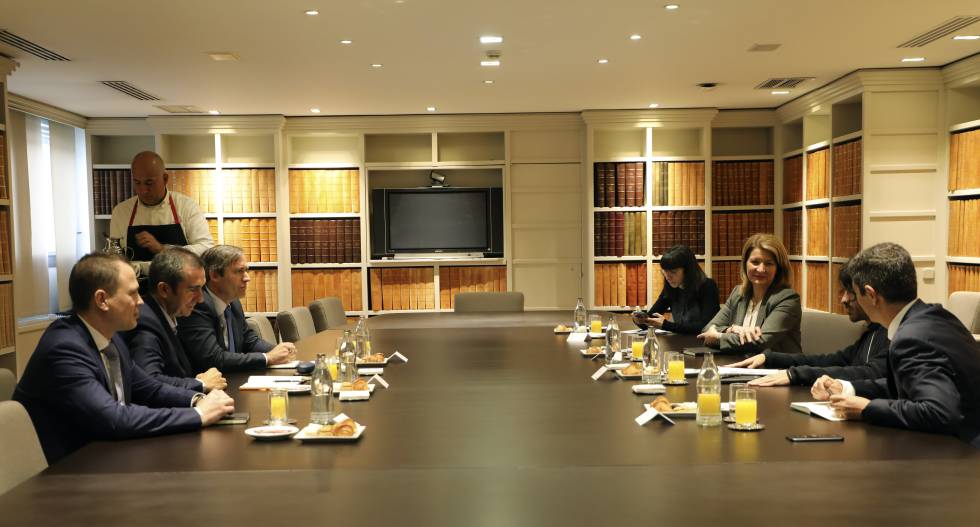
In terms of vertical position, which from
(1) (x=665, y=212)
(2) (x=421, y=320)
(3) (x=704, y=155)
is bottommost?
(2) (x=421, y=320)

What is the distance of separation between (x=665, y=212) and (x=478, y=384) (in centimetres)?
573

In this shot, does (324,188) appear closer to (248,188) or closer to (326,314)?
(248,188)

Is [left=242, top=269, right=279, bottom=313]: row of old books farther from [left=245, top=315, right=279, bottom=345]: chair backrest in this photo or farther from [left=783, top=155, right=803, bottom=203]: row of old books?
[left=783, top=155, right=803, bottom=203]: row of old books

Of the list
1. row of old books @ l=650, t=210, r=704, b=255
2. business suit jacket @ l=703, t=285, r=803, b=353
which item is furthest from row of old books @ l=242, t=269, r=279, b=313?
business suit jacket @ l=703, t=285, r=803, b=353

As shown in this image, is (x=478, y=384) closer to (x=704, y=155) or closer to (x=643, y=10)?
(x=643, y=10)

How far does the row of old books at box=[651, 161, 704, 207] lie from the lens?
8281mm

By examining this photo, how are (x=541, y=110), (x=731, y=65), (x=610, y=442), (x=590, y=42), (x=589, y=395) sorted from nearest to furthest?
(x=610, y=442) → (x=589, y=395) → (x=590, y=42) → (x=731, y=65) → (x=541, y=110)

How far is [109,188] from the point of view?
830 centimetres

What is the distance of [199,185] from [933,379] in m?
7.37

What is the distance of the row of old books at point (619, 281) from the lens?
8391mm

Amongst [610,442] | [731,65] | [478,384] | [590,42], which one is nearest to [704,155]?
[731,65]

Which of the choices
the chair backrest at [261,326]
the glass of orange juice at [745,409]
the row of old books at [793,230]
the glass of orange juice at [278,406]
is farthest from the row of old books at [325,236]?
the glass of orange juice at [745,409]

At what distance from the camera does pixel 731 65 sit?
605 cm

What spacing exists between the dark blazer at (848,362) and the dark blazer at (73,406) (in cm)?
194
